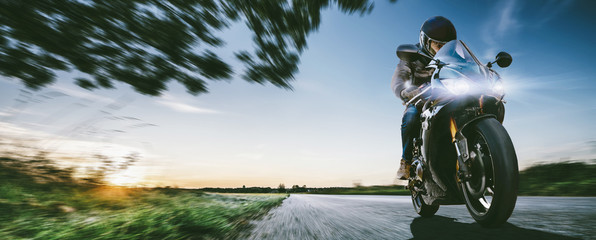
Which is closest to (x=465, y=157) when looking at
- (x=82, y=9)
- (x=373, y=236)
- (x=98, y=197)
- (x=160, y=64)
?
(x=373, y=236)

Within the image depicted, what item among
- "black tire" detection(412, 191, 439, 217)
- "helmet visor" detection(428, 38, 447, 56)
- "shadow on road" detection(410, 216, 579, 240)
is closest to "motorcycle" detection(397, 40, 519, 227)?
"shadow on road" detection(410, 216, 579, 240)

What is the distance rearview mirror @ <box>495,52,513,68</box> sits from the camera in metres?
2.66

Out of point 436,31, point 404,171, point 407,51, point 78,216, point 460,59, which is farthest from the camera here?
point 404,171

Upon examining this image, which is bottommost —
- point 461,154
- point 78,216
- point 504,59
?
point 78,216

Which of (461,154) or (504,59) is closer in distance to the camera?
(461,154)

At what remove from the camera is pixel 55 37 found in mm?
3127

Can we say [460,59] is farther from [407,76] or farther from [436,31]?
[407,76]

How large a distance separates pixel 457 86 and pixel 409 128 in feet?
3.84

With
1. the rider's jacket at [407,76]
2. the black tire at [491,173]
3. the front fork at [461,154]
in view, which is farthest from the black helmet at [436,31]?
the black tire at [491,173]

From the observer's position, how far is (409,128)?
3.42 meters

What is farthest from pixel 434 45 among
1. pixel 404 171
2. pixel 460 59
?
pixel 404 171

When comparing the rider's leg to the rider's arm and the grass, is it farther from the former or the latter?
the grass

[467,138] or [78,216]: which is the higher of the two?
[467,138]

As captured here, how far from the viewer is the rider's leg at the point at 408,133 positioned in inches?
134
